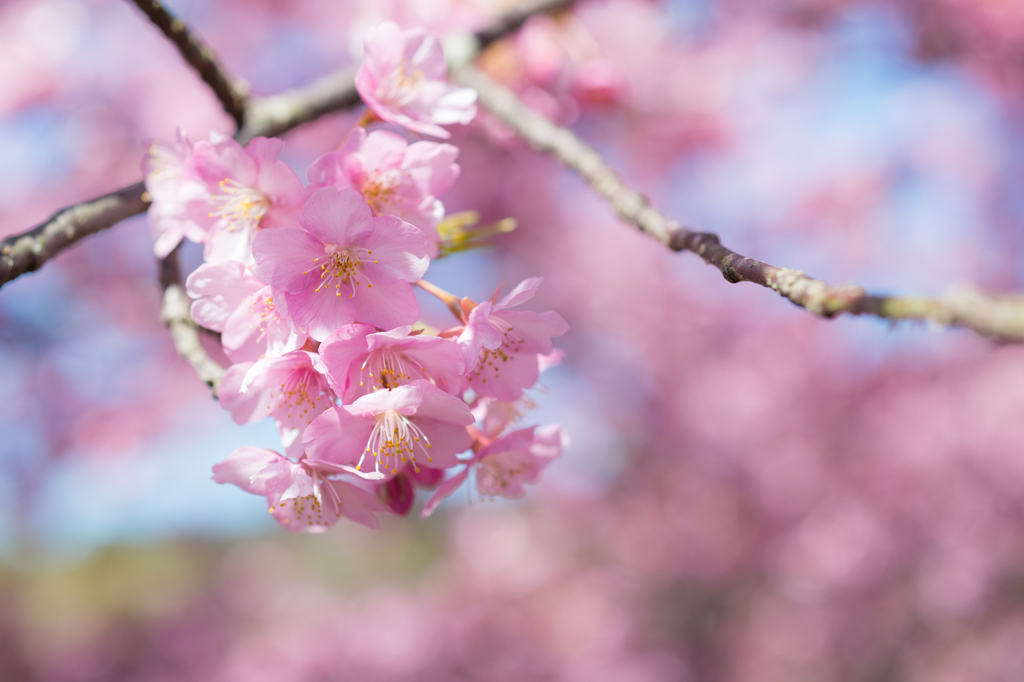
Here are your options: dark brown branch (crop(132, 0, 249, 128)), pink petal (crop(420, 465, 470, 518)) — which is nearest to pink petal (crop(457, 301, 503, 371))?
pink petal (crop(420, 465, 470, 518))

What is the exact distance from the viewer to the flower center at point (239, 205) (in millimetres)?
931

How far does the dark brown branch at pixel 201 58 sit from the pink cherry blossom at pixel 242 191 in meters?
0.31

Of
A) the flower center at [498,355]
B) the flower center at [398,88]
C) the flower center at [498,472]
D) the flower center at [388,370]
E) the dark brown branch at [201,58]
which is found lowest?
the flower center at [498,472]

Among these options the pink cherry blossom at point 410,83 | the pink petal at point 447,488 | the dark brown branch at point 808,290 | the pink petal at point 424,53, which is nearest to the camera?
the dark brown branch at point 808,290

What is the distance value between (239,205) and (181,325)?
226 mm

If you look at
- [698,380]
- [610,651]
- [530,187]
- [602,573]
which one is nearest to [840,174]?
[698,380]

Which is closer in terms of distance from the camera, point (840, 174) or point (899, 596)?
point (899, 596)

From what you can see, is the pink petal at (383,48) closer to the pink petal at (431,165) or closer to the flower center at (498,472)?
the pink petal at (431,165)

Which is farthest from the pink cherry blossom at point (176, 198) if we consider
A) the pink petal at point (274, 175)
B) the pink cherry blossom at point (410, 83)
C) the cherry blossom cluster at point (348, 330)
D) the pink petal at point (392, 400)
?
the pink petal at point (392, 400)

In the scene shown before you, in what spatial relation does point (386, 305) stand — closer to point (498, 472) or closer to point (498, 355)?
point (498, 355)

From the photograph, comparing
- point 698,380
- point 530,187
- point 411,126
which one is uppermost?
point 411,126

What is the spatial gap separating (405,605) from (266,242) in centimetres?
601

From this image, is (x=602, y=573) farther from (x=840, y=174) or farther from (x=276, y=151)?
(x=276, y=151)

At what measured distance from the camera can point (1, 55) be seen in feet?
15.7
